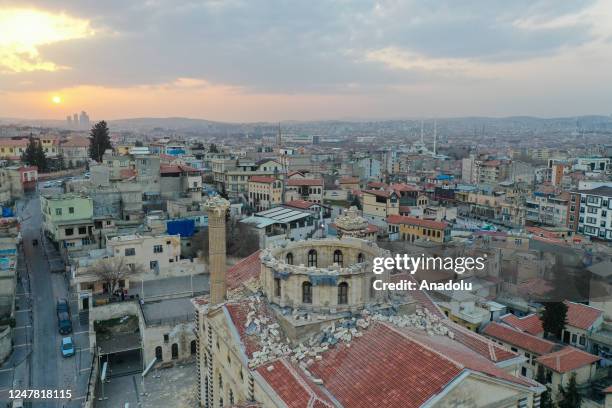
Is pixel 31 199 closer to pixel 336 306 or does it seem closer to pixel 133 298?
pixel 133 298

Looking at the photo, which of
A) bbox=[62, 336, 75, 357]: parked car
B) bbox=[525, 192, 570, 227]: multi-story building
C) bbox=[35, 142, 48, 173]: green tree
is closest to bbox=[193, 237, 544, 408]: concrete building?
bbox=[62, 336, 75, 357]: parked car

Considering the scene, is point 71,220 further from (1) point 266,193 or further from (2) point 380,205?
(2) point 380,205

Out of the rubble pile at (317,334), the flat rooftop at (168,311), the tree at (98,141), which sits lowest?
the flat rooftop at (168,311)

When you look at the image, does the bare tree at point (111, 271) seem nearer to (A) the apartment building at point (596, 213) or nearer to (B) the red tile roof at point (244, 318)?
(B) the red tile roof at point (244, 318)

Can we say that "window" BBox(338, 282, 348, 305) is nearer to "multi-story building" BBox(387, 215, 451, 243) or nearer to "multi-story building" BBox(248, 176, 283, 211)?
"multi-story building" BBox(387, 215, 451, 243)

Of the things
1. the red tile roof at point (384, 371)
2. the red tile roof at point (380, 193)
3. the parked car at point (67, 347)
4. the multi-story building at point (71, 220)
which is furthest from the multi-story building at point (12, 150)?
the red tile roof at point (384, 371)

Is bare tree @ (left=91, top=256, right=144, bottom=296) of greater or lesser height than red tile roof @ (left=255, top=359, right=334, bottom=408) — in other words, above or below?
below

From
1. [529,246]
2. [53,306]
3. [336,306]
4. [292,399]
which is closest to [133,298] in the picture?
[53,306]
